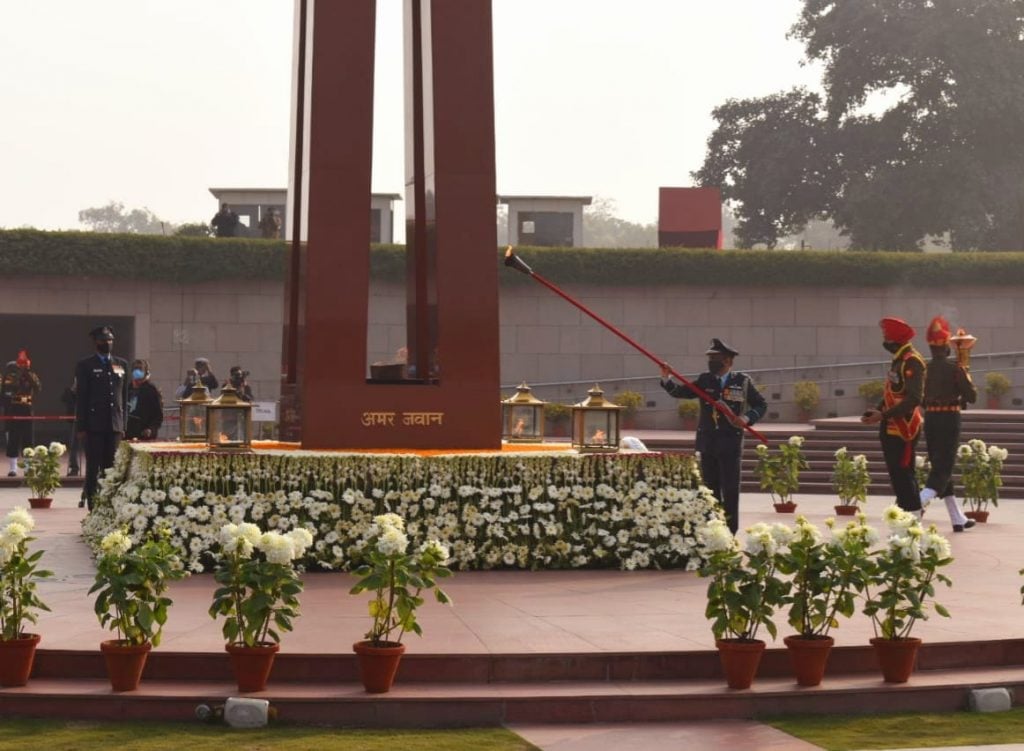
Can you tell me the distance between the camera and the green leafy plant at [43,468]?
1562 cm

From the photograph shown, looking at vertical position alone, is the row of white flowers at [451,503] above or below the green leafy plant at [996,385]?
below

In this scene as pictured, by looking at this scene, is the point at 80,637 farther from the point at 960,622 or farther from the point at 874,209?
the point at 874,209

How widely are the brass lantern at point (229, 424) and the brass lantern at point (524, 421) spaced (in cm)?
240

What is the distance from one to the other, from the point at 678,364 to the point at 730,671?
23.4 metres

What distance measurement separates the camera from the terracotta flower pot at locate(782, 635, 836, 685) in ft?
23.0

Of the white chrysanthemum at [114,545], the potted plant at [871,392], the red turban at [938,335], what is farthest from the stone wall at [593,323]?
the white chrysanthemum at [114,545]

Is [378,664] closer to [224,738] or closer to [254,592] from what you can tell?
[254,592]

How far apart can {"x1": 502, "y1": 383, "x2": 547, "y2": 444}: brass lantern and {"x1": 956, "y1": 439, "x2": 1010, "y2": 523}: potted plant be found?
16.5 ft

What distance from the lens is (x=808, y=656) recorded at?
702 centimetres

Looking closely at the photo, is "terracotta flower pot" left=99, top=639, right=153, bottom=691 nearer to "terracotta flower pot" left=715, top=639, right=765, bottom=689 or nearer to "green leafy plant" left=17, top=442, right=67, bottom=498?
"terracotta flower pot" left=715, top=639, right=765, bottom=689

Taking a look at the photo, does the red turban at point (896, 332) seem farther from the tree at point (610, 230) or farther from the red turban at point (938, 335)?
the tree at point (610, 230)

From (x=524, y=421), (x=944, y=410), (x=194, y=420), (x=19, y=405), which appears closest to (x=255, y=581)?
(x=194, y=420)

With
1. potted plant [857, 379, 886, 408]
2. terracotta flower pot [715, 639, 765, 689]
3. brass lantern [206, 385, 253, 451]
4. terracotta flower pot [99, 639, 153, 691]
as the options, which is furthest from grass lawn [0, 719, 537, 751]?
potted plant [857, 379, 886, 408]

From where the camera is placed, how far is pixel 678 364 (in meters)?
30.2
